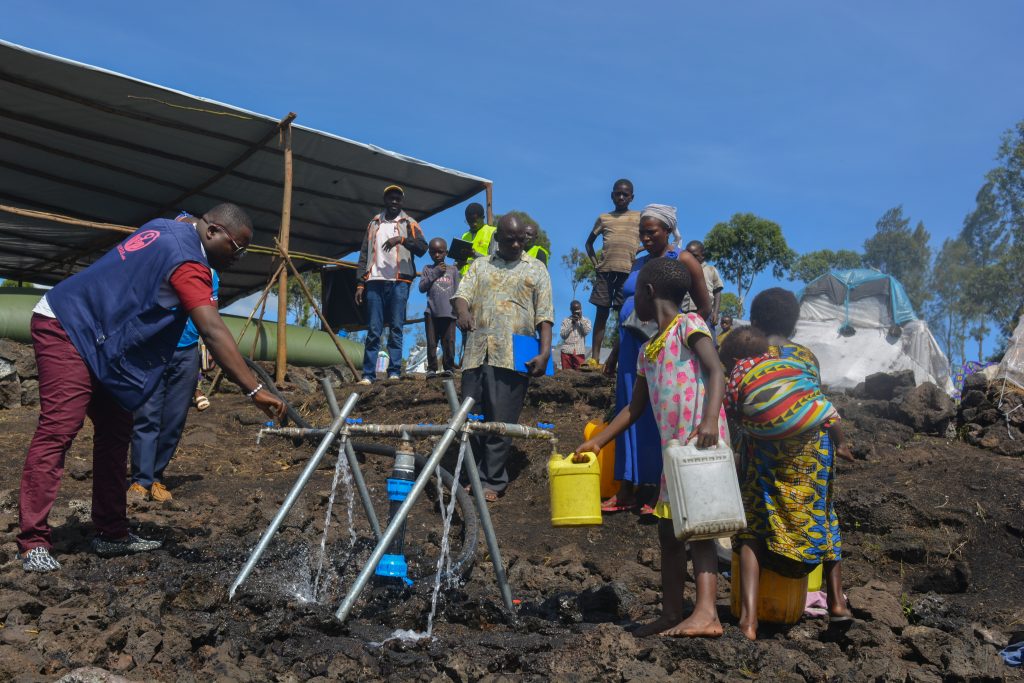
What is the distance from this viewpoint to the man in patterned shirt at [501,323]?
19.0ft

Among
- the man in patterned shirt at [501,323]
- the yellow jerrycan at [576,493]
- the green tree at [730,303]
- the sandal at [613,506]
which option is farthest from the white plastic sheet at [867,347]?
the green tree at [730,303]

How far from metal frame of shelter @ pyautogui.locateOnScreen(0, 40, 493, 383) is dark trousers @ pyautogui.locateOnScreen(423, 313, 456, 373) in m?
1.30

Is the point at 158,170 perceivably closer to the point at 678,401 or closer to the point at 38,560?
the point at 38,560

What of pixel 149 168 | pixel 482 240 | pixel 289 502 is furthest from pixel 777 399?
pixel 149 168

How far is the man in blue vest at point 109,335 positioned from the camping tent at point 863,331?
479 inches

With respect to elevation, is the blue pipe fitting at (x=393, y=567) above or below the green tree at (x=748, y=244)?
below

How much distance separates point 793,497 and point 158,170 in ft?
28.5

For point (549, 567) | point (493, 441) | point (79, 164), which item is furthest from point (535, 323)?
point (79, 164)

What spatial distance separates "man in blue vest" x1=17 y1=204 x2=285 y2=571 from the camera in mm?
3643

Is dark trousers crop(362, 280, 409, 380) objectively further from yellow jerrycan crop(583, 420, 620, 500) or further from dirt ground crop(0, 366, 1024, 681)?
yellow jerrycan crop(583, 420, 620, 500)

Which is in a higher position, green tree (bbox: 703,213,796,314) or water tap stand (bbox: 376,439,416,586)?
green tree (bbox: 703,213,796,314)

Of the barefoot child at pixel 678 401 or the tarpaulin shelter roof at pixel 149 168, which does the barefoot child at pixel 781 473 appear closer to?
the barefoot child at pixel 678 401

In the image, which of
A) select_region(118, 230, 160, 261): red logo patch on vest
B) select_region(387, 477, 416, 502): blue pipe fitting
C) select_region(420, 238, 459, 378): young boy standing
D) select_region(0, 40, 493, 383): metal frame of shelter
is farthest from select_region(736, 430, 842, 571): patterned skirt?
select_region(0, 40, 493, 383): metal frame of shelter

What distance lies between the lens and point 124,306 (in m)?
3.70
